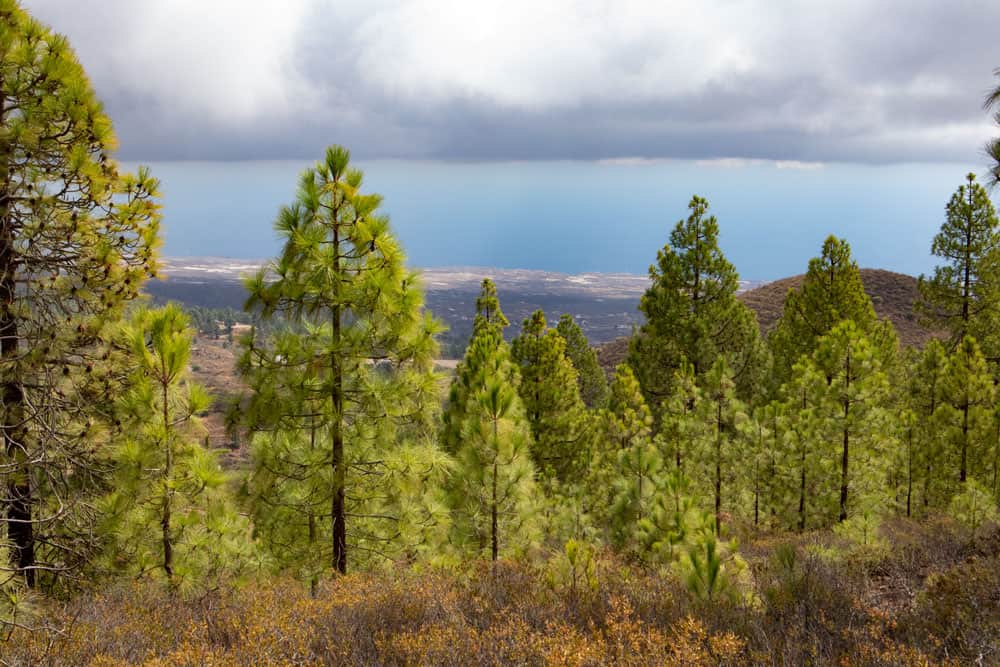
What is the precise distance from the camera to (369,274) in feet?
27.5

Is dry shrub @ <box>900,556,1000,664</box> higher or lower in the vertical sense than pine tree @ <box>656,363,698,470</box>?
higher

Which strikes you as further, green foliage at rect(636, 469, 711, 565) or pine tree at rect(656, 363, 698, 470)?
pine tree at rect(656, 363, 698, 470)

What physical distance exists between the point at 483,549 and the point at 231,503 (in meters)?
5.12

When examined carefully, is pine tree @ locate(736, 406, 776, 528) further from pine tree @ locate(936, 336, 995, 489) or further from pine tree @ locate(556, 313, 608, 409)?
pine tree @ locate(556, 313, 608, 409)

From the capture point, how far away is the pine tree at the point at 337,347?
27.2 feet

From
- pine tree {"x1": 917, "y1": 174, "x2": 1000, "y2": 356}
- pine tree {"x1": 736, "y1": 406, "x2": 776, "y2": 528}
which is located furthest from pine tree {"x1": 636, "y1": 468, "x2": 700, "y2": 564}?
pine tree {"x1": 917, "y1": 174, "x2": 1000, "y2": 356}

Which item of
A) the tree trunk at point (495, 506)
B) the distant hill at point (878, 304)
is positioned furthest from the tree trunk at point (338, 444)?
the distant hill at point (878, 304)

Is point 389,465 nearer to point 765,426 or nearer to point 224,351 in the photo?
point 765,426

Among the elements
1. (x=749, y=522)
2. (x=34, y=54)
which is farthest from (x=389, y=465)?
(x=749, y=522)

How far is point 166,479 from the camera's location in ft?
27.8

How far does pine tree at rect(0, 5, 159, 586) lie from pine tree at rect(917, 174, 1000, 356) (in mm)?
28753

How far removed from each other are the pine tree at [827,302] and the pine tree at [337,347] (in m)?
18.3

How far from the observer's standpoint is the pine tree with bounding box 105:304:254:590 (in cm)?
823

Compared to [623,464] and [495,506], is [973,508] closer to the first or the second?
[623,464]
